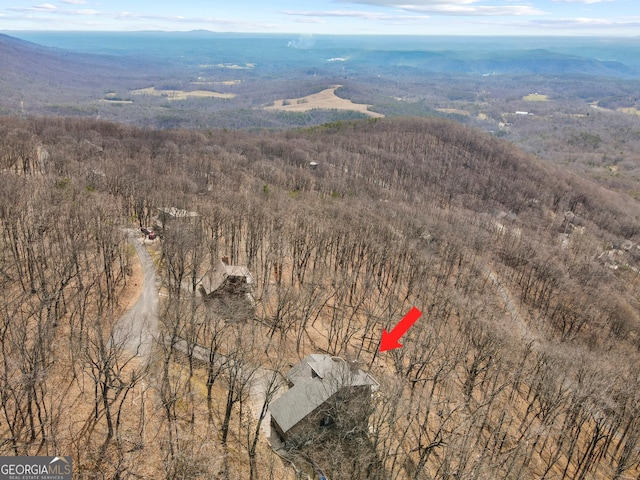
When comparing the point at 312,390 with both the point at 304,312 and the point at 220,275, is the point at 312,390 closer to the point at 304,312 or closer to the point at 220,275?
the point at 304,312

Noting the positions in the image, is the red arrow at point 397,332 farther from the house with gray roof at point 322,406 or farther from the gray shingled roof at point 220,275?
the gray shingled roof at point 220,275

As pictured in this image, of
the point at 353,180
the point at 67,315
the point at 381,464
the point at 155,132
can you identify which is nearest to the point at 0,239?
the point at 67,315

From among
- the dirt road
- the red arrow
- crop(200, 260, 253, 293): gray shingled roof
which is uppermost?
crop(200, 260, 253, 293): gray shingled roof

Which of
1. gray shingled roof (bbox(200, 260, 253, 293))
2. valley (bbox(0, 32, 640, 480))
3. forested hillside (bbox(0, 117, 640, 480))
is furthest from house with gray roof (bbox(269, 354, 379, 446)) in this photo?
gray shingled roof (bbox(200, 260, 253, 293))

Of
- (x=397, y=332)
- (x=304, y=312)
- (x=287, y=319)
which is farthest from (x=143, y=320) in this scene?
(x=397, y=332)

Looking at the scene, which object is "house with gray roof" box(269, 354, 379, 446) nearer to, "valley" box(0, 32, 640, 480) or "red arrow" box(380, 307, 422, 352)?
"valley" box(0, 32, 640, 480)

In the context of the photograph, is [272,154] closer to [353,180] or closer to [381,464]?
[353,180]
